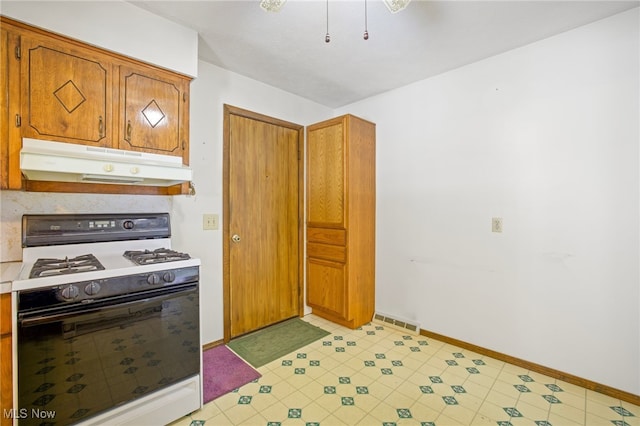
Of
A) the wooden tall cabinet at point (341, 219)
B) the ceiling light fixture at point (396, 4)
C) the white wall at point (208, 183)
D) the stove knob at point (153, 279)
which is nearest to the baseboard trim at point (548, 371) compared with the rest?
the wooden tall cabinet at point (341, 219)

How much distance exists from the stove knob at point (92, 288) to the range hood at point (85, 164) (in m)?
0.55

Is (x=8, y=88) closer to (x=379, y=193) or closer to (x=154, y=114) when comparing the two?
(x=154, y=114)

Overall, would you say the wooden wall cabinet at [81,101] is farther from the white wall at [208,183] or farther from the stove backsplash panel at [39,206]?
the white wall at [208,183]

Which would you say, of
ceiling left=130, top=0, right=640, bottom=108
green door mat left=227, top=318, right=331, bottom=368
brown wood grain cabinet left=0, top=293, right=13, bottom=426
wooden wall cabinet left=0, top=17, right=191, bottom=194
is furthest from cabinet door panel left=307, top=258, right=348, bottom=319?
brown wood grain cabinet left=0, top=293, right=13, bottom=426

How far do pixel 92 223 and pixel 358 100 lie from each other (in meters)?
2.77

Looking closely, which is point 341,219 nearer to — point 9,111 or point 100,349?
point 100,349

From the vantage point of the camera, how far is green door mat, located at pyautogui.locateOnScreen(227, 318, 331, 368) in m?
2.38

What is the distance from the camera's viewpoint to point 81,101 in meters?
1.61

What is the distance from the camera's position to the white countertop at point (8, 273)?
119 cm

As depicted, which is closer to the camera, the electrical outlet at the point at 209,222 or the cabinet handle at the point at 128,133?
the cabinet handle at the point at 128,133

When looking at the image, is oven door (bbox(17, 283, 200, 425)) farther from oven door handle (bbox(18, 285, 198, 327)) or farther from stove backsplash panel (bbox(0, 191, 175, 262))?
stove backsplash panel (bbox(0, 191, 175, 262))

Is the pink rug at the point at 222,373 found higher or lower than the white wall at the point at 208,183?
lower

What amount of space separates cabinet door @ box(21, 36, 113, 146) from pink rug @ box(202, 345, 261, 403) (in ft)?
5.56

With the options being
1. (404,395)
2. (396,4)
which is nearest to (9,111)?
(396,4)
